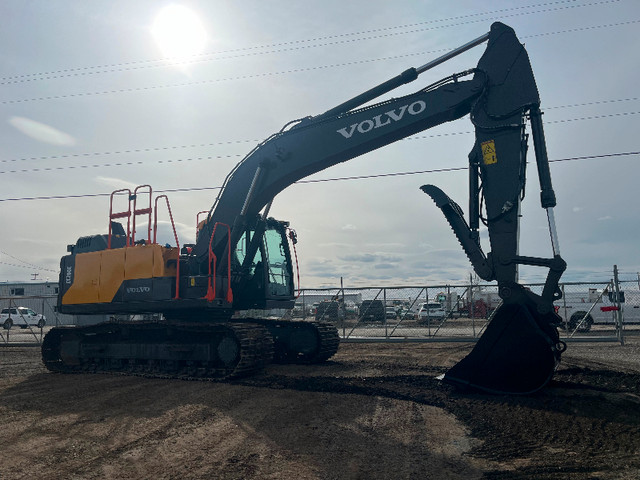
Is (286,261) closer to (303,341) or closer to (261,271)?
(261,271)

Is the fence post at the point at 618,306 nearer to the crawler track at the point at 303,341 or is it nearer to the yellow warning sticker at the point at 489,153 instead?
the crawler track at the point at 303,341

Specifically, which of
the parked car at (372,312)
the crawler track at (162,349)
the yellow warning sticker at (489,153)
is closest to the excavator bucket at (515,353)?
the yellow warning sticker at (489,153)

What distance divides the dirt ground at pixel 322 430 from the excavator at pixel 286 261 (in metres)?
0.89

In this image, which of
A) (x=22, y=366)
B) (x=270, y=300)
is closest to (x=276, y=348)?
(x=270, y=300)

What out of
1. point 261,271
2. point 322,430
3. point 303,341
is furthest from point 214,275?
point 322,430

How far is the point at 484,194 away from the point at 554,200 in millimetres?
1011

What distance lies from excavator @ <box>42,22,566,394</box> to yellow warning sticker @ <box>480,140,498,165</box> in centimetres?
2

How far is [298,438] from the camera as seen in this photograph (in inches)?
225

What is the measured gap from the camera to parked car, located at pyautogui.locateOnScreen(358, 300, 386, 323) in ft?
62.8

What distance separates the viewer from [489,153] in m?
8.12

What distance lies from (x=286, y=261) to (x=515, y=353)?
617cm

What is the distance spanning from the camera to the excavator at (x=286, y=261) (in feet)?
24.9

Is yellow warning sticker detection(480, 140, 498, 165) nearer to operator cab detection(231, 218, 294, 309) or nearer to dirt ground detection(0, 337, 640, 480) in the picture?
dirt ground detection(0, 337, 640, 480)

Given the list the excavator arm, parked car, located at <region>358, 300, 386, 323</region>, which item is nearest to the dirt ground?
the excavator arm
